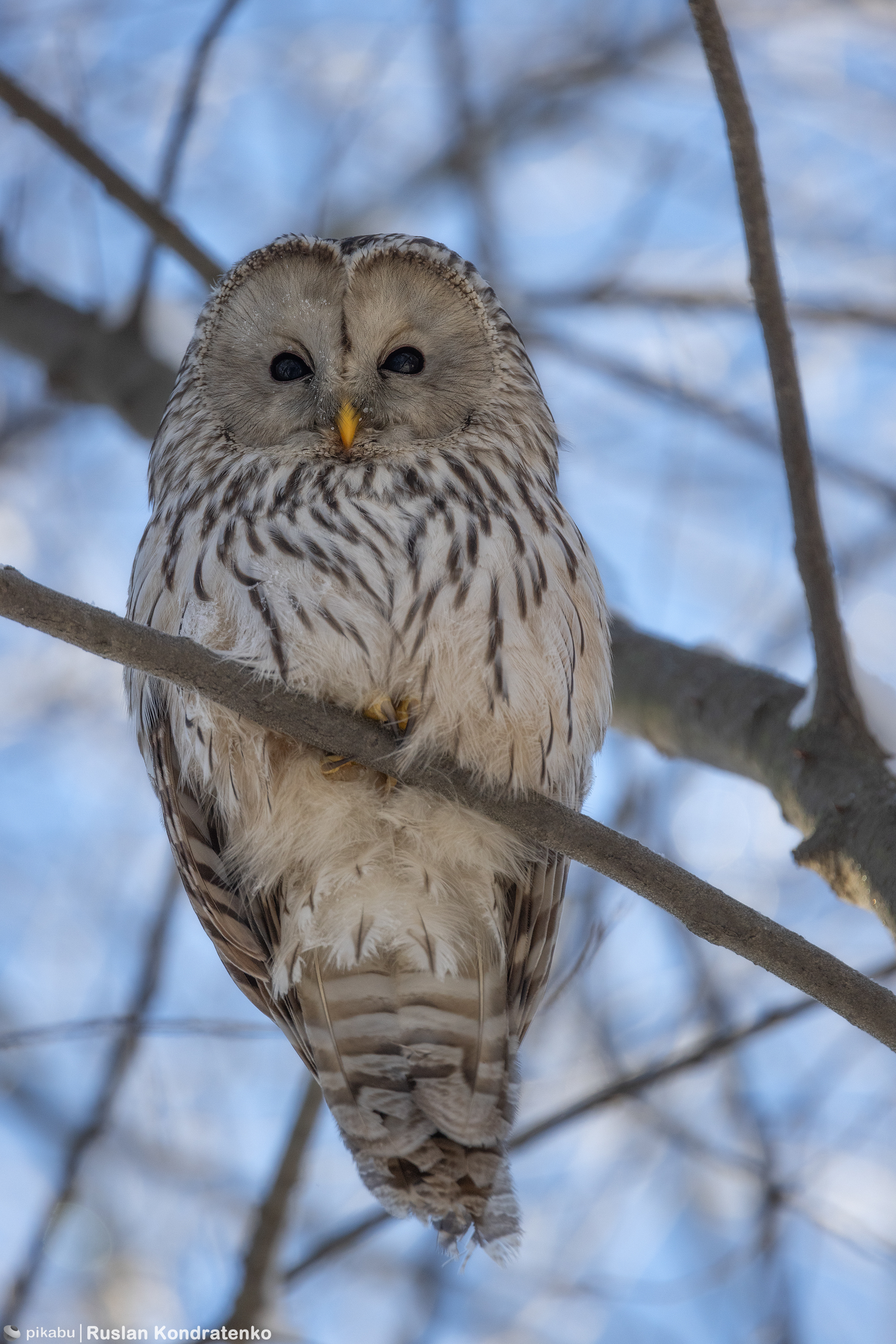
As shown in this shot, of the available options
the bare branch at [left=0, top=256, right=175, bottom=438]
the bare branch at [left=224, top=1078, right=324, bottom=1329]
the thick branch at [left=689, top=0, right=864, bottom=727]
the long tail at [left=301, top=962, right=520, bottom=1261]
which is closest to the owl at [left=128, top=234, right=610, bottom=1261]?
the long tail at [left=301, top=962, right=520, bottom=1261]

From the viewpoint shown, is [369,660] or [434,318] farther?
[434,318]

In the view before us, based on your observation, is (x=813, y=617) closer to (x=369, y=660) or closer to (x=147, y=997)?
(x=369, y=660)

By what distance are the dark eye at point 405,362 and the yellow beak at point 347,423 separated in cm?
20

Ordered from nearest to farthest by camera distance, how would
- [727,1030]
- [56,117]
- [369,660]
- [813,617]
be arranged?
[369,660], [813,617], [727,1030], [56,117]

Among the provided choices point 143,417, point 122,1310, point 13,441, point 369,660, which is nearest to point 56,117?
point 143,417

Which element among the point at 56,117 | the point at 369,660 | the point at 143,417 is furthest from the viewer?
the point at 143,417

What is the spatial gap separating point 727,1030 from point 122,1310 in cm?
299

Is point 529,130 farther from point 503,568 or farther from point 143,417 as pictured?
point 503,568

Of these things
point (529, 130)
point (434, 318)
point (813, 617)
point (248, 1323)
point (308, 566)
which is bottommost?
point (248, 1323)

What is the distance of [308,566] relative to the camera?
7.55 feet

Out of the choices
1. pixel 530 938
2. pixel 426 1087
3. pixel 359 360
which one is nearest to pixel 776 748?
pixel 530 938

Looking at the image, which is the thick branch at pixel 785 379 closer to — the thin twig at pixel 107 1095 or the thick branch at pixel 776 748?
the thick branch at pixel 776 748

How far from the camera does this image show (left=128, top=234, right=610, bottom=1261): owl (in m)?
2.26

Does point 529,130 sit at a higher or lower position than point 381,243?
higher
